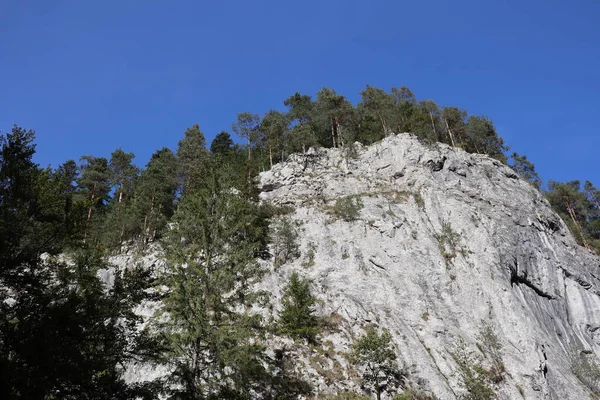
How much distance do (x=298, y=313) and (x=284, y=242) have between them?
11.0m

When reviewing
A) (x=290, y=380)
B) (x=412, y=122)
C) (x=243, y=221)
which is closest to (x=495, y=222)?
(x=412, y=122)

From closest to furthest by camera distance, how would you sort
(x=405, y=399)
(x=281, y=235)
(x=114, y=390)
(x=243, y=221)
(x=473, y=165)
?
(x=114, y=390) < (x=243, y=221) < (x=405, y=399) < (x=281, y=235) < (x=473, y=165)

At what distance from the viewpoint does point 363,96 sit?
66062 mm

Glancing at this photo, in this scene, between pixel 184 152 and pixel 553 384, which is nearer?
pixel 553 384

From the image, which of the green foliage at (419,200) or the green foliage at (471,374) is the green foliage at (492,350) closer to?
the green foliage at (471,374)

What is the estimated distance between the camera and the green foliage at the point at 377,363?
23.4m

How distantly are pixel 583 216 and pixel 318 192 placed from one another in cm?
4668

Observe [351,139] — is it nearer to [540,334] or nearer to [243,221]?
[540,334]

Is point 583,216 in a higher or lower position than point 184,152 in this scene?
lower

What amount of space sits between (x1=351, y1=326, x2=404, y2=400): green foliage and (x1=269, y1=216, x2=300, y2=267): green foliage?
508 inches

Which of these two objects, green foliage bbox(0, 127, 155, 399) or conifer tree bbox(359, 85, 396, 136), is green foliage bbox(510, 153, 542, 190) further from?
green foliage bbox(0, 127, 155, 399)

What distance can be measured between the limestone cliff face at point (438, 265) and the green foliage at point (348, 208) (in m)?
0.58

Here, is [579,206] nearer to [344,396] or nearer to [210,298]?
[344,396]

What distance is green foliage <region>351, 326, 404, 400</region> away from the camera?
23375mm
